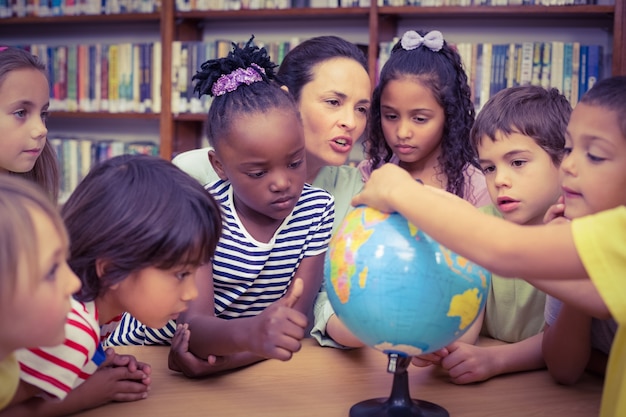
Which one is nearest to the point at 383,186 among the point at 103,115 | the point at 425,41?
the point at 425,41

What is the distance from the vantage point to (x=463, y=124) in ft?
9.44

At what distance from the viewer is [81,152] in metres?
5.42

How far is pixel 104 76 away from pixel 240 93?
11.2ft

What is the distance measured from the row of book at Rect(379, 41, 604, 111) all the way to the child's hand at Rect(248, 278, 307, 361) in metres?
3.00

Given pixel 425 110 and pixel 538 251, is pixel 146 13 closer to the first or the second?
pixel 425 110

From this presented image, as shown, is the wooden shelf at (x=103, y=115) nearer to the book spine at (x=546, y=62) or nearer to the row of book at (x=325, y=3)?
the row of book at (x=325, y=3)

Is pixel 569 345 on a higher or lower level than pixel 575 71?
lower

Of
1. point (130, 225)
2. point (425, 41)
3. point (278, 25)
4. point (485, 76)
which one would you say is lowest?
point (130, 225)

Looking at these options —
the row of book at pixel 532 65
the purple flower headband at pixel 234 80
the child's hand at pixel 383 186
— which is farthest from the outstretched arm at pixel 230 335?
the row of book at pixel 532 65

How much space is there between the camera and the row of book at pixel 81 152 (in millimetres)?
5371

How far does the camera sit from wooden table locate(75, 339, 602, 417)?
1.61 metres

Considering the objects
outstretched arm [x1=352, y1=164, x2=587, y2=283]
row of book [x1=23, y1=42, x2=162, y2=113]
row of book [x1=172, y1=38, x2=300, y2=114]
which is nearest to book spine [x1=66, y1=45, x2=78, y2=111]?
row of book [x1=23, y1=42, x2=162, y2=113]

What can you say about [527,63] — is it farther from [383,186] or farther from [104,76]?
[383,186]

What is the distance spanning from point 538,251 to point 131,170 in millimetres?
826
